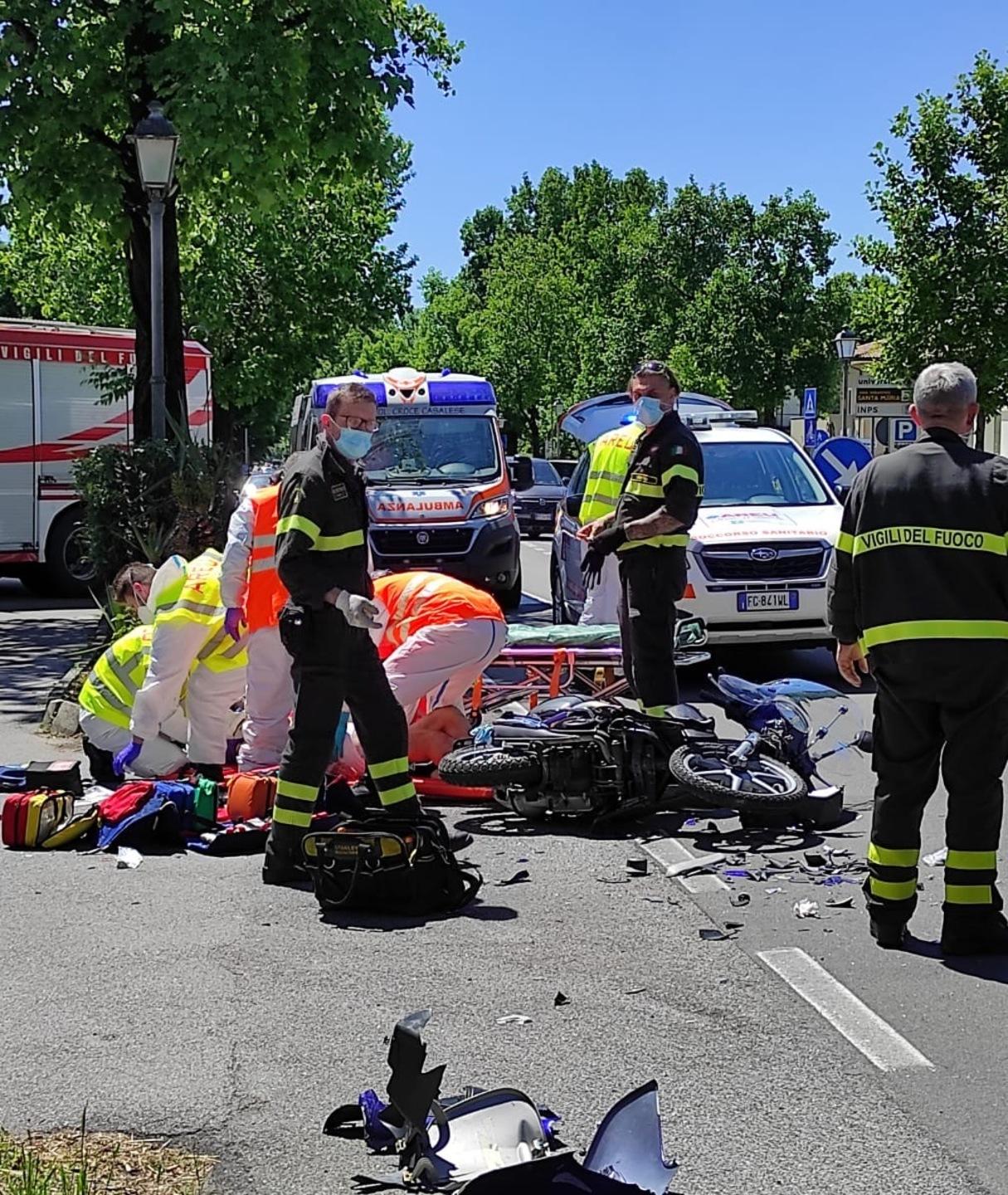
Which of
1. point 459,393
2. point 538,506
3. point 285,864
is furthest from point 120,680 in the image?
point 538,506

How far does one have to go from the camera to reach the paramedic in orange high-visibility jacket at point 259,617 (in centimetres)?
785

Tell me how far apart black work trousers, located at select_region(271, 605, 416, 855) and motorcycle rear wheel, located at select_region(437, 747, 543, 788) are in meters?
0.93

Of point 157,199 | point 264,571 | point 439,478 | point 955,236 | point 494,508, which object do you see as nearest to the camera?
point 264,571

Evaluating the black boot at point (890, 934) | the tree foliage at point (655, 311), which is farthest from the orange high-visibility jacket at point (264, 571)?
the tree foliage at point (655, 311)

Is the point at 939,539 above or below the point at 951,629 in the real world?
above

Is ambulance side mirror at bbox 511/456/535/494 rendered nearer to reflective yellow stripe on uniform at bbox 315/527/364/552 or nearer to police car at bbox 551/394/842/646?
police car at bbox 551/394/842/646

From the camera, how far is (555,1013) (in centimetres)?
513

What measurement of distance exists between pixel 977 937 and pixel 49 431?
56.8ft

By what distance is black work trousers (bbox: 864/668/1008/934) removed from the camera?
5535 mm

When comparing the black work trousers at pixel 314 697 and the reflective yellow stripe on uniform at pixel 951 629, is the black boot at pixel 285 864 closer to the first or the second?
the black work trousers at pixel 314 697

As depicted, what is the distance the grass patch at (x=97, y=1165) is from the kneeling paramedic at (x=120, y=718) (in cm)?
459

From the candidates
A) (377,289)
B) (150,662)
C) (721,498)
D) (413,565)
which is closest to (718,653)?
(721,498)

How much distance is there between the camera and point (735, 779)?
7.33 m

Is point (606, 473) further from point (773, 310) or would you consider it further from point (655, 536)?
point (773, 310)
